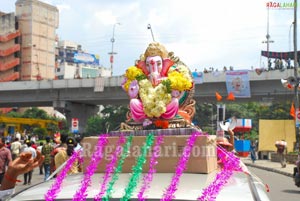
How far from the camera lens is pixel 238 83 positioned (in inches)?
1594

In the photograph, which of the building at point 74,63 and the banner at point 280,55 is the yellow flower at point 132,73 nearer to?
the banner at point 280,55

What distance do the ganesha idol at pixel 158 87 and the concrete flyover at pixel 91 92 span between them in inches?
1292

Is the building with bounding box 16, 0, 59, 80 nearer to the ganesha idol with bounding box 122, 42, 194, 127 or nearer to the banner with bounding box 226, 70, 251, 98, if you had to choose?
the banner with bounding box 226, 70, 251, 98

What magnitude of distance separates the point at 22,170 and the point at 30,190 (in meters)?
→ 1.29

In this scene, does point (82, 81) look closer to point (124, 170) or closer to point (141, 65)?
point (141, 65)

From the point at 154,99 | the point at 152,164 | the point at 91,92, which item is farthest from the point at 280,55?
the point at 152,164

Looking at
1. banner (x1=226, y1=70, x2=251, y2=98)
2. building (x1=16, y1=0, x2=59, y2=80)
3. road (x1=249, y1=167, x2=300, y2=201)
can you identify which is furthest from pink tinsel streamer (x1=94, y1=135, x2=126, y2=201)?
building (x1=16, y1=0, x2=59, y2=80)

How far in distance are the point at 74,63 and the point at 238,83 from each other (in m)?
117

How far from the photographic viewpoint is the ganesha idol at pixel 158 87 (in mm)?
7492

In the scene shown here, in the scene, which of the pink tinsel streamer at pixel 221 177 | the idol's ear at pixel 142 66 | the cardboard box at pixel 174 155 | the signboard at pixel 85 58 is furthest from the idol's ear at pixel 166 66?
the signboard at pixel 85 58

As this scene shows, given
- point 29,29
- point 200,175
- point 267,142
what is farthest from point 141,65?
point 29,29

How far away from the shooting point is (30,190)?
3197 millimetres

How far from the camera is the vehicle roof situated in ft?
9.17

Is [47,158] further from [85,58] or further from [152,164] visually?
[85,58]
